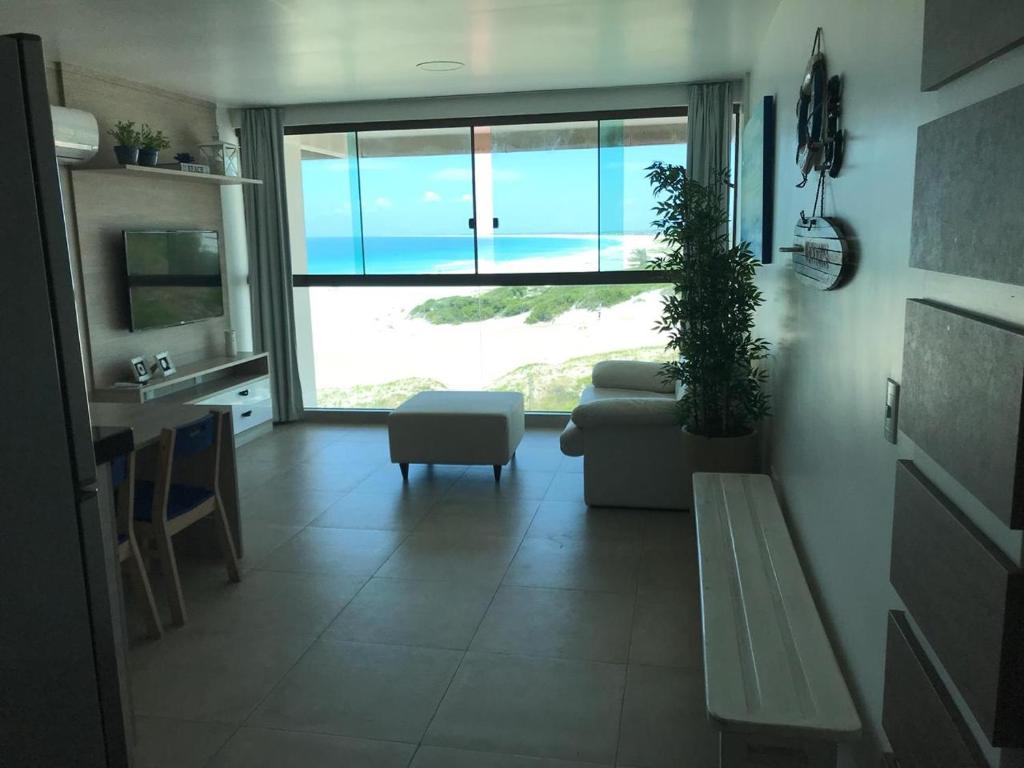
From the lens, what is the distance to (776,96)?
12.5ft

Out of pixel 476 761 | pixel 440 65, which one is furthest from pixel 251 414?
pixel 476 761

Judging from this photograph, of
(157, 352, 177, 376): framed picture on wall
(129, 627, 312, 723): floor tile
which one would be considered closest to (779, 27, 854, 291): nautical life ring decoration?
(129, 627, 312, 723): floor tile

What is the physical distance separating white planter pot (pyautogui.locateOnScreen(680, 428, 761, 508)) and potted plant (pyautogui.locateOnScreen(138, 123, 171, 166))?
3835 mm

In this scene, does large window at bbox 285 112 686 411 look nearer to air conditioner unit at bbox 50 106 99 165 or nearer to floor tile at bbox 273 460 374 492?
floor tile at bbox 273 460 374 492

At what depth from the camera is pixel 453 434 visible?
5043 millimetres

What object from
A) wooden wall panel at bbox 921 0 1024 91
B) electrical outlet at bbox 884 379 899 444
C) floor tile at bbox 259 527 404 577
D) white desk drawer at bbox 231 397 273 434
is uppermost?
wooden wall panel at bbox 921 0 1024 91

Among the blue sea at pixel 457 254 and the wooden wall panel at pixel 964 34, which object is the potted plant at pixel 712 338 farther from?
the wooden wall panel at pixel 964 34

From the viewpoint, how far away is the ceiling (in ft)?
12.4

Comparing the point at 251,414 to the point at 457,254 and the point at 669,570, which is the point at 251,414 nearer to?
the point at 457,254

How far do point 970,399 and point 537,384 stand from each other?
8.86m

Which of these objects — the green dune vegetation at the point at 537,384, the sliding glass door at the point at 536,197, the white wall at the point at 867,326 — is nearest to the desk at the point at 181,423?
the white wall at the point at 867,326

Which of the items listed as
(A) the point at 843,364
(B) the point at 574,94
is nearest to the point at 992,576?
(A) the point at 843,364

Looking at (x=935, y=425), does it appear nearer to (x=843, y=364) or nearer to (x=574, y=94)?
(x=843, y=364)

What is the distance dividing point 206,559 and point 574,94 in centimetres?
422
